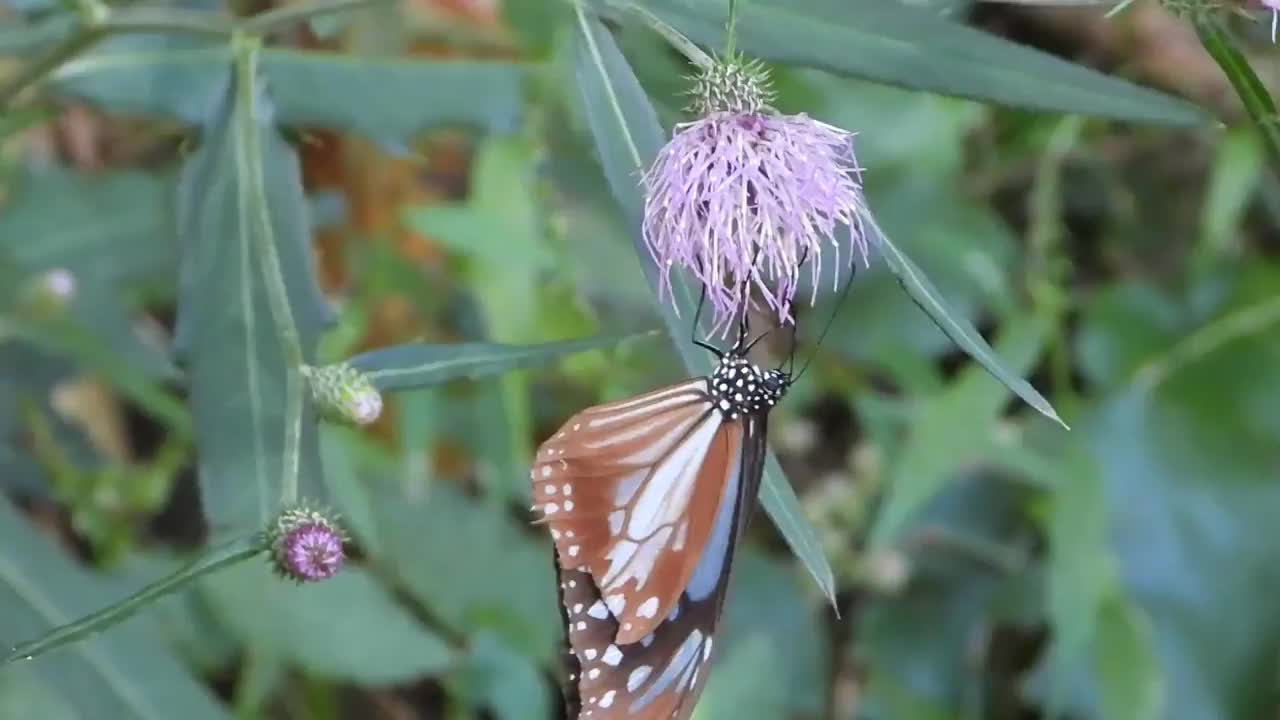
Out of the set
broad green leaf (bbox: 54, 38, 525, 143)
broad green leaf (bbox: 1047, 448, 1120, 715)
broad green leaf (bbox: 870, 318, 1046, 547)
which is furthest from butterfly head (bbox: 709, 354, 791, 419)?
broad green leaf (bbox: 1047, 448, 1120, 715)

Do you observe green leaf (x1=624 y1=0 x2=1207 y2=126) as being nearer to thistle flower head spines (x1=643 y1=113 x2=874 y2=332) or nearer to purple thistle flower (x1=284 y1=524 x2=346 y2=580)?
thistle flower head spines (x1=643 y1=113 x2=874 y2=332)

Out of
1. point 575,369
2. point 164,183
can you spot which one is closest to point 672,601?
point 575,369

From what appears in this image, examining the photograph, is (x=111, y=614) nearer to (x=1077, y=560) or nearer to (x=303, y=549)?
(x=303, y=549)

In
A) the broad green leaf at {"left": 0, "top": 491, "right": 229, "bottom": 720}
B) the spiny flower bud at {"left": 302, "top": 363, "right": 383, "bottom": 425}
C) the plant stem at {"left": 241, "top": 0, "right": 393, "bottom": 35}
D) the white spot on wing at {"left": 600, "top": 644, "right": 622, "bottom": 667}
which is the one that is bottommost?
the broad green leaf at {"left": 0, "top": 491, "right": 229, "bottom": 720}

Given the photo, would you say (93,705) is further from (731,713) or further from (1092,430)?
(1092,430)

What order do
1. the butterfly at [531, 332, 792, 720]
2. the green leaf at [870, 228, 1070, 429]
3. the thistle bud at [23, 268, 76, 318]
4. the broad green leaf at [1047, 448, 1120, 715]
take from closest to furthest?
the green leaf at [870, 228, 1070, 429]
the butterfly at [531, 332, 792, 720]
the thistle bud at [23, 268, 76, 318]
the broad green leaf at [1047, 448, 1120, 715]
